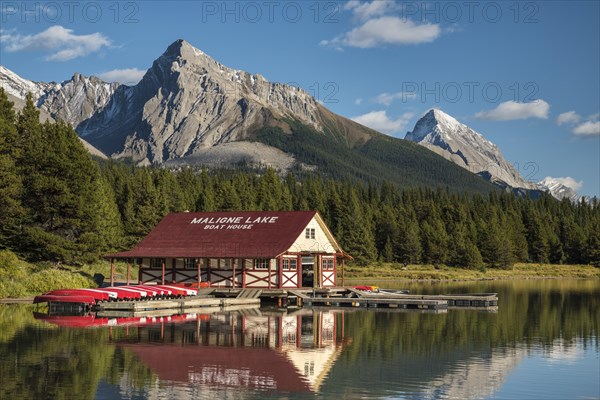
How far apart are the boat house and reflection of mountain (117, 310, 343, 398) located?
636 inches

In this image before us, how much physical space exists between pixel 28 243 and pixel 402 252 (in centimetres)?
7259

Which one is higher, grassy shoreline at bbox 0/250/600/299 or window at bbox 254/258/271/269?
window at bbox 254/258/271/269

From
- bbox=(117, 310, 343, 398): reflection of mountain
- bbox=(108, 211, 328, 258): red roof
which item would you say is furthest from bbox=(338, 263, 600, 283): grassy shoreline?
bbox=(117, 310, 343, 398): reflection of mountain

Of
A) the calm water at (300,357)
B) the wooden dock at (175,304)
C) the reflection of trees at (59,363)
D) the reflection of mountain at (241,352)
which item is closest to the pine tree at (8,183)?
the calm water at (300,357)

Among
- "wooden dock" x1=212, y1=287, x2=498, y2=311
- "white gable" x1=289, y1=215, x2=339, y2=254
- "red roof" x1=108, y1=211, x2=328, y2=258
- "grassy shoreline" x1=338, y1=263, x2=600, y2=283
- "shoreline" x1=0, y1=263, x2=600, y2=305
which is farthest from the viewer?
"grassy shoreline" x1=338, y1=263, x2=600, y2=283

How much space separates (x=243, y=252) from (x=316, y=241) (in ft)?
22.9

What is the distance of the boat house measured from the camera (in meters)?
61.0

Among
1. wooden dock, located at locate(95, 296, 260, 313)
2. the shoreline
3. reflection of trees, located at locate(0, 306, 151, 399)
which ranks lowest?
reflection of trees, located at locate(0, 306, 151, 399)

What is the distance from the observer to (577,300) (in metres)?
63.5

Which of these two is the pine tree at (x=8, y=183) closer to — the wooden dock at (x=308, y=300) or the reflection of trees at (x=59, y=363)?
the wooden dock at (x=308, y=300)

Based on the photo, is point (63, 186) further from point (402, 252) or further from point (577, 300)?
point (402, 252)

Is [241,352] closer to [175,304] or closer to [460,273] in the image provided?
[175,304]

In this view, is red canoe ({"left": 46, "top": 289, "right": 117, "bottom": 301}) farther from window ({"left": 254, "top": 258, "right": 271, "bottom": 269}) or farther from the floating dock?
window ({"left": 254, "top": 258, "right": 271, "bottom": 269})

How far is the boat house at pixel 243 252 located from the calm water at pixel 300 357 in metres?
13.8
